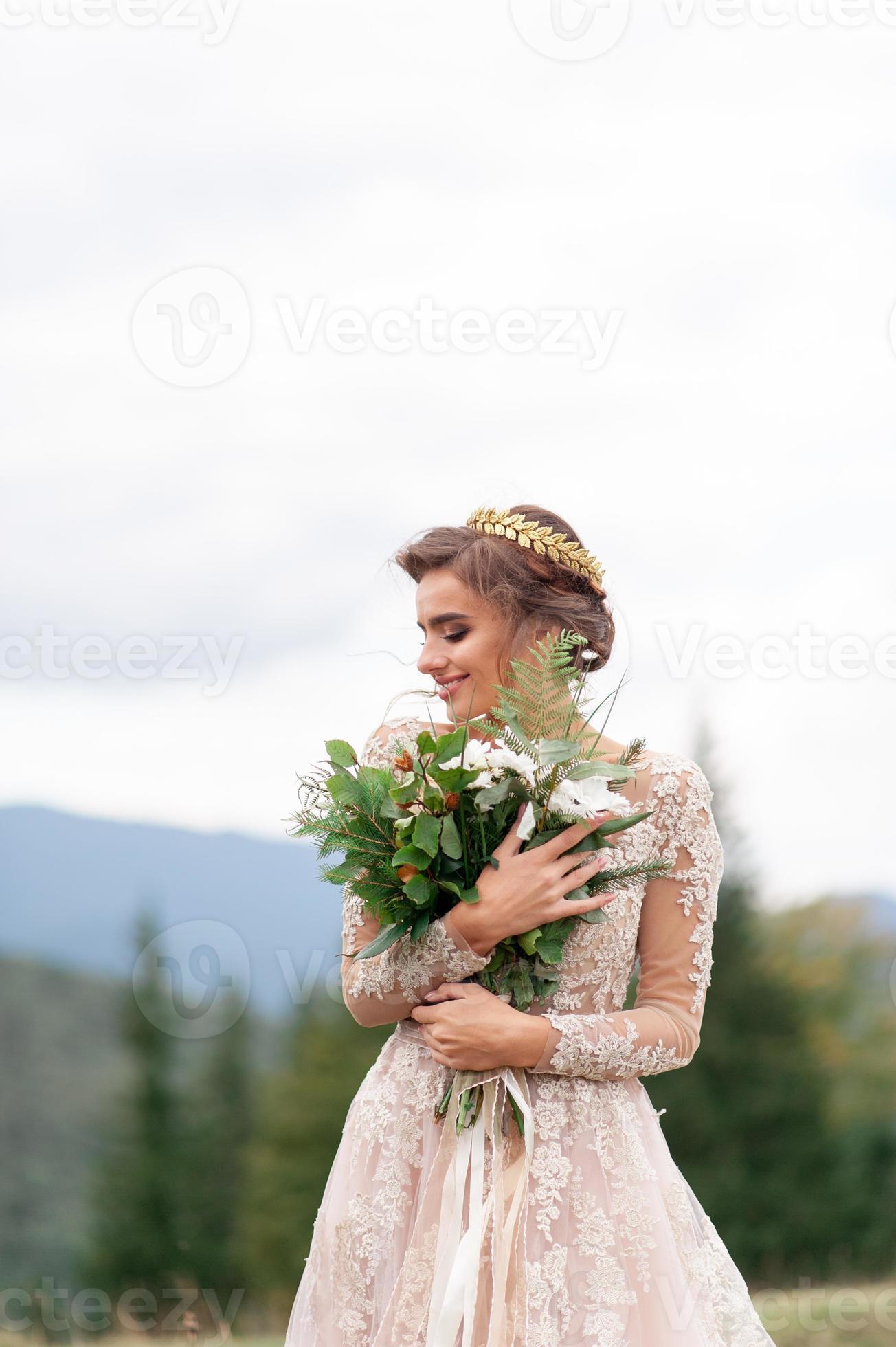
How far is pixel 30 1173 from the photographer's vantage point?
2639cm

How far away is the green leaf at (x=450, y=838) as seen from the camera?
117 inches

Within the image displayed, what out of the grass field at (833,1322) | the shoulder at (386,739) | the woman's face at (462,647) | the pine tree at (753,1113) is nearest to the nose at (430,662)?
the woman's face at (462,647)

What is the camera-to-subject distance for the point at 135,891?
23469 millimetres

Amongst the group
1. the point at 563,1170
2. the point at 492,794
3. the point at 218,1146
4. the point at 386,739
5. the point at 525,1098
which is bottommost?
the point at 218,1146

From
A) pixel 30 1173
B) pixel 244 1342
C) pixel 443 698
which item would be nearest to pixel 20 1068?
pixel 30 1173

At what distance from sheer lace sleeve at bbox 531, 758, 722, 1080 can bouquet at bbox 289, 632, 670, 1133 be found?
207 millimetres

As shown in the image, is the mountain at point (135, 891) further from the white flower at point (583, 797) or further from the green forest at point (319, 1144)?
A: the white flower at point (583, 797)

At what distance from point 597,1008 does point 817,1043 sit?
68.2 feet

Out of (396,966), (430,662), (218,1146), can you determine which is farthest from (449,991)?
(218,1146)

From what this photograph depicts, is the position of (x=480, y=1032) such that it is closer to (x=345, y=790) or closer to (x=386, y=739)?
(x=345, y=790)

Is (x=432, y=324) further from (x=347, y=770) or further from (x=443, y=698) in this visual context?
(x=347, y=770)

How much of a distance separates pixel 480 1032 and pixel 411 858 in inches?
17.2

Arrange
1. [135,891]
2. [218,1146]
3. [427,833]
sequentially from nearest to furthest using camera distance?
[427,833], [218,1146], [135,891]

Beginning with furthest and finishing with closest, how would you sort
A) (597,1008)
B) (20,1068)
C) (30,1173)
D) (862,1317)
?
1. (20,1068)
2. (30,1173)
3. (862,1317)
4. (597,1008)
